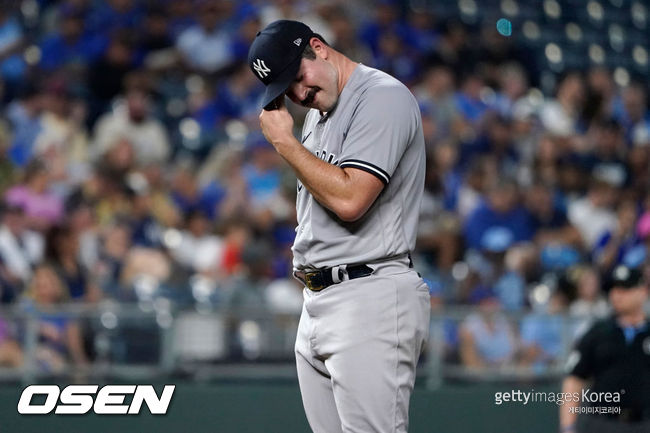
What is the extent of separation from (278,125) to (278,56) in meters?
0.20

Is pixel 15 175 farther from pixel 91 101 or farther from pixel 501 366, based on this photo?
pixel 501 366

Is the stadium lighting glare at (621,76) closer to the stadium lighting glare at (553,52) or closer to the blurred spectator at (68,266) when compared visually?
the stadium lighting glare at (553,52)

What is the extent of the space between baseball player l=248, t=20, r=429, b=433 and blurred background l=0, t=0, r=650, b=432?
9.07ft

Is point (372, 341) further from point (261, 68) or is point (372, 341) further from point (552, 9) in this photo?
point (552, 9)

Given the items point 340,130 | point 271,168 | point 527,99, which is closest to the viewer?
point 340,130

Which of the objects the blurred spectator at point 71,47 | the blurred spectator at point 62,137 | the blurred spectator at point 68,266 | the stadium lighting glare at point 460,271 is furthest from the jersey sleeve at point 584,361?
the blurred spectator at point 71,47

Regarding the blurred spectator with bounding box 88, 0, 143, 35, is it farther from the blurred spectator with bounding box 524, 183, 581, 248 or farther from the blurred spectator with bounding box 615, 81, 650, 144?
the blurred spectator with bounding box 615, 81, 650, 144

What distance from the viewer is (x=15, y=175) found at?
7914mm

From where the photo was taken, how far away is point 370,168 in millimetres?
2951

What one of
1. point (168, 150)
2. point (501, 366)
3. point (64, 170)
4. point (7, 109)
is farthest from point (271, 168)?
point (501, 366)

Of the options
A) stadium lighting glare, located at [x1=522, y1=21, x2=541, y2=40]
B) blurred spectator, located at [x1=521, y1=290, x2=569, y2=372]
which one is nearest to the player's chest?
blurred spectator, located at [x1=521, y1=290, x2=569, y2=372]

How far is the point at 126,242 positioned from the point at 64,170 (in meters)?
1.12

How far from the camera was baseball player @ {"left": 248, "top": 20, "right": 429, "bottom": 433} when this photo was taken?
2961 millimetres

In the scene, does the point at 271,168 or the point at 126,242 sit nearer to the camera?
the point at 126,242
